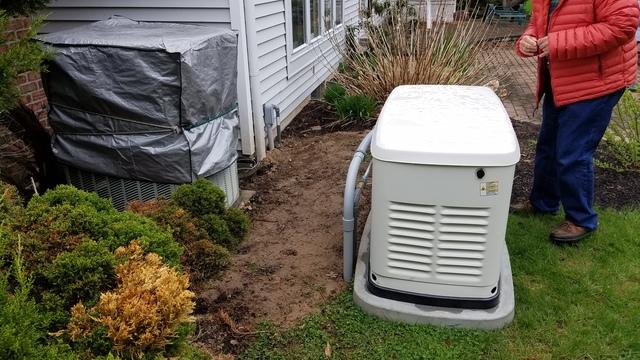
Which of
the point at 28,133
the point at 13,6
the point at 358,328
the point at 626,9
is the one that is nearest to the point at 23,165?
the point at 28,133

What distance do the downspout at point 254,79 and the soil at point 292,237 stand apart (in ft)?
0.69

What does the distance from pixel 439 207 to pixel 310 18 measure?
5.56 m

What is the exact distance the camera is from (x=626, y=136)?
4.97 m

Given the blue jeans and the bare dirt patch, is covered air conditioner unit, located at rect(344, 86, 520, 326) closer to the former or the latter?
the bare dirt patch

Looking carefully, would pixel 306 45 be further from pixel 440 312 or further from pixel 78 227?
pixel 78 227

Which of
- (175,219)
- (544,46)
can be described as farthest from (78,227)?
(544,46)

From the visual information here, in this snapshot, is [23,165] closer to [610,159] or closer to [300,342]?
[300,342]

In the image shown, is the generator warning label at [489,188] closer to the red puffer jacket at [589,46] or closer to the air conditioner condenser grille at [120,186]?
the red puffer jacket at [589,46]

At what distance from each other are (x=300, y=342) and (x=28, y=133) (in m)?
2.73

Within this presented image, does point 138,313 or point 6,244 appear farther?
point 6,244

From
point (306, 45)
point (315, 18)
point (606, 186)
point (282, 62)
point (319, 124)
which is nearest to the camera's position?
point (606, 186)

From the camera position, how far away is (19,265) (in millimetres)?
1809

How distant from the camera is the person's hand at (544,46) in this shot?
3.12m

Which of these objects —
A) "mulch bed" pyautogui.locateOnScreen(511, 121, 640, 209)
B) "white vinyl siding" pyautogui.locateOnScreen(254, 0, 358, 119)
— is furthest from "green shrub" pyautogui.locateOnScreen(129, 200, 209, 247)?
"mulch bed" pyautogui.locateOnScreen(511, 121, 640, 209)
